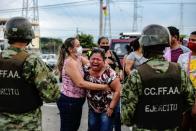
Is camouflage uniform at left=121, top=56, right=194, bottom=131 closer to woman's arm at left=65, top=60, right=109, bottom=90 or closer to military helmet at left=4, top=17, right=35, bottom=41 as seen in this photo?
military helmet at left=4, top=17, right=35, bottom=41

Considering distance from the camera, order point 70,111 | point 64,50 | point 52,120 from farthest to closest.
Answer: point 52,120 → point 64,50 → point 70,111

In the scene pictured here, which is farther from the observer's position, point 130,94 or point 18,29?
point 18,29

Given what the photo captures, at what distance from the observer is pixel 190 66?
4.85m

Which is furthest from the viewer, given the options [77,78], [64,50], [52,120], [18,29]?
[52,120]

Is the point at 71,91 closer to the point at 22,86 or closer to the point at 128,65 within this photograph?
the point at 22,86

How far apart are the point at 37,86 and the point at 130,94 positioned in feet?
2.72

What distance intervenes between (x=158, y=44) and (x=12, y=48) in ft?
4.29

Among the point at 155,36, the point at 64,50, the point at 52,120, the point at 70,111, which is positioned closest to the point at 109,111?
the point at 70,111

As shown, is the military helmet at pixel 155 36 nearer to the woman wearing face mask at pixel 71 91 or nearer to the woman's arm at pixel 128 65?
the woman wearing face mask at pixel 71 91

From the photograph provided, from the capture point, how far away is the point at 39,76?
12.6 feet


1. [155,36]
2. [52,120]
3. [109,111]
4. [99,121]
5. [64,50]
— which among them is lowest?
[52,120]

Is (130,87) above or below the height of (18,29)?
below

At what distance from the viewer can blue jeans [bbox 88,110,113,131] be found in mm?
5441

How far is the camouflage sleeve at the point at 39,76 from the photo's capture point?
3832mm
